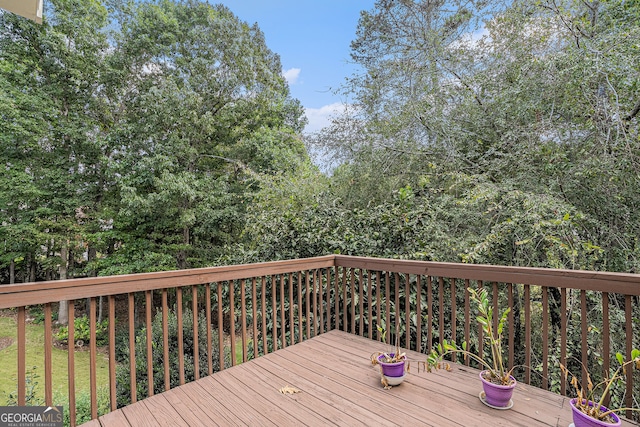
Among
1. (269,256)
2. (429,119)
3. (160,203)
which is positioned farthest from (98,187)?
(429,119)

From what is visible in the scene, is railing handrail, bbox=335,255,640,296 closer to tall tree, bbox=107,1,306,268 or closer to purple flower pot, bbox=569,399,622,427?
purple flower pot, bbox=569,399,622,427

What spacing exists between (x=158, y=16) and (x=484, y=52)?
8.67m

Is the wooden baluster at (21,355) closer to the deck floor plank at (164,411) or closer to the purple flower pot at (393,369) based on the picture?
the deck floor plank at (164,411)

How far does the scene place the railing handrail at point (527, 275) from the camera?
5.50 ft

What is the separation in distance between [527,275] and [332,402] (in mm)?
1503

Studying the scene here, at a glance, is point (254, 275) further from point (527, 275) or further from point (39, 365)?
point (39, 365)

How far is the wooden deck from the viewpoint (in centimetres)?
173

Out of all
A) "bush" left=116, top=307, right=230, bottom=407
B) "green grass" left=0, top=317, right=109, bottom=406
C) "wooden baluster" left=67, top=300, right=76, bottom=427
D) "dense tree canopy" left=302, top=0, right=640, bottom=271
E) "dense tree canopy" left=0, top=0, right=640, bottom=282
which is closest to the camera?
"wooden baluster" left=67, top=300, right=76, bottom=427

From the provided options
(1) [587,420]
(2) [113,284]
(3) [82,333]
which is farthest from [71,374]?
(3) [82,333]

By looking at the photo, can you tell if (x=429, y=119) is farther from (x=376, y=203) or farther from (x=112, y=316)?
(x=112, y=316)

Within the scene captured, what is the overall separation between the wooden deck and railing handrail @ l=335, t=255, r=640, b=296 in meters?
0.72

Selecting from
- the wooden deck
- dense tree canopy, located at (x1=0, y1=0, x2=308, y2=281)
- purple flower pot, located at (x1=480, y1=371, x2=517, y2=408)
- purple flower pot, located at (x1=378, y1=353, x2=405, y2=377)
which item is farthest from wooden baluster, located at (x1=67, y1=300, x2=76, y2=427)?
dense tree canopy, located at (x1=0, y1=0, x2=308, y2=281)

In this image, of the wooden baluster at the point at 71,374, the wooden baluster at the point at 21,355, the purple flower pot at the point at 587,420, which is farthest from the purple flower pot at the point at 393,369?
the wooden baluster at the point at 21,355

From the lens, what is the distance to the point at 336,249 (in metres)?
3.67
